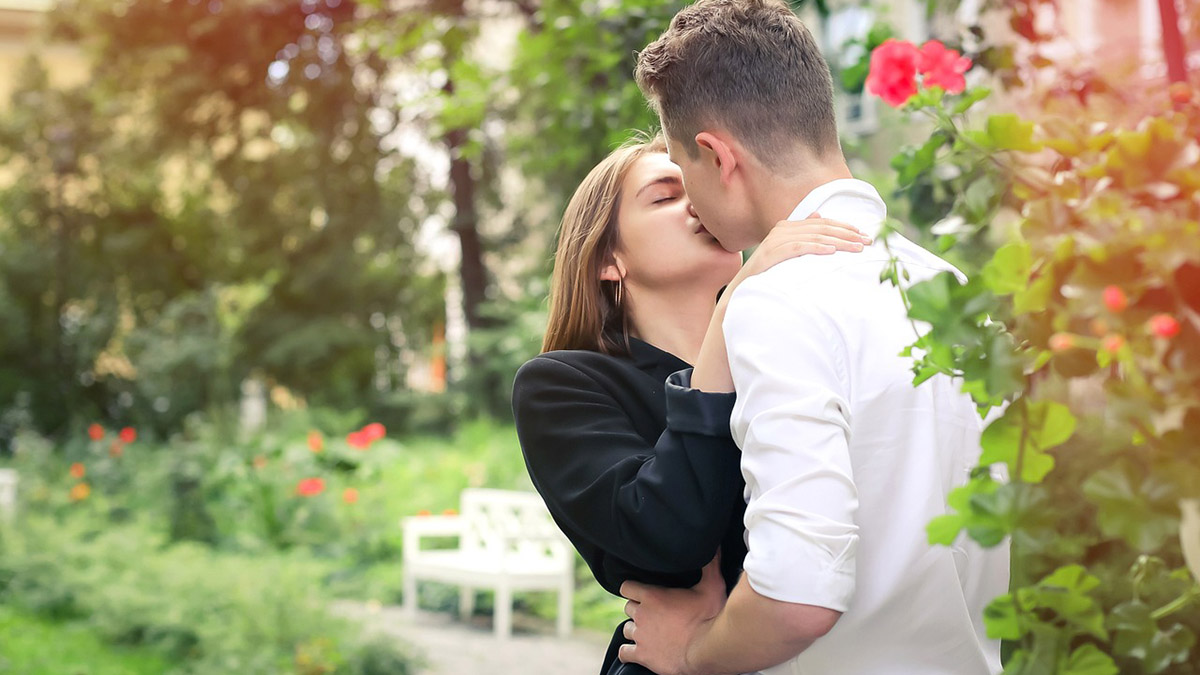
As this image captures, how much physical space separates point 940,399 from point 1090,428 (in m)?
0.27

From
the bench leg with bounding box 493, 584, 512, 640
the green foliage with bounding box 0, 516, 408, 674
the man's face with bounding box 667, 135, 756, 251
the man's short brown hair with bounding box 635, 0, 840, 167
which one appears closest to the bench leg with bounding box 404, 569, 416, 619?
the green foliage with bounding box 0, 516, 408, 674

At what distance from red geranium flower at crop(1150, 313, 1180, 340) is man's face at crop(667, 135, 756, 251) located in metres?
0.75

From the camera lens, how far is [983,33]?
3.97 metres

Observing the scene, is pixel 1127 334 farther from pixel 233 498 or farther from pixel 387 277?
pixel 387 277

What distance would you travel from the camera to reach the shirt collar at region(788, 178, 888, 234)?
1.64 meters

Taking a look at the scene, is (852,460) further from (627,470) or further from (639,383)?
(639,383)

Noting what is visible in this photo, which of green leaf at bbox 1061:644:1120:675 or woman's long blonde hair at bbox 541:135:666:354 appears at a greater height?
woman's long blonde hair at bbox 541:135:666:354

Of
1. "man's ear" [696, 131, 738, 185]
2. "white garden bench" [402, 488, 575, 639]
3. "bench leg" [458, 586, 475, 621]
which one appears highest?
"man's ear" [696, 131, 738, 185]

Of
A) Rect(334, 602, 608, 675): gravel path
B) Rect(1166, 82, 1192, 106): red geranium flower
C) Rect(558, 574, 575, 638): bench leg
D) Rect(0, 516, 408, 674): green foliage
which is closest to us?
Rect(1166, 82, 1192, 106): red geranium flower

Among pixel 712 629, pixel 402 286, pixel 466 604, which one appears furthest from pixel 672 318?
pixel 402 286

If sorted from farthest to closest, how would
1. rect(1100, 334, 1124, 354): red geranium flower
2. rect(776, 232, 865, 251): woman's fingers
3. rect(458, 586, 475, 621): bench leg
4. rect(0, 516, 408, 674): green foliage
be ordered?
rect(458, 586, 475, 621): bench leg, rect(0, 516, 408, 674): green foliage, rect(776, 232, 865, 251): woman's fingers, rect(1100, 334, 1124, 354): red geranium flower

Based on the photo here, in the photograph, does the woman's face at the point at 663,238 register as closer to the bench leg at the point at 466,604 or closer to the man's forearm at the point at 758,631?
the man's forearm at the point at 758,631

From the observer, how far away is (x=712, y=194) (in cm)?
171

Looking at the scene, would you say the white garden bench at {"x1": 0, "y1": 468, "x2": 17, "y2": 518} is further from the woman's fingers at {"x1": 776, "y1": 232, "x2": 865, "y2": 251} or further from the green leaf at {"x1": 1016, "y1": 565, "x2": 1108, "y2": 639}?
the green leaf at {"x1": 1016, "y1": 565, "x2": 1108, "y2": 639}
